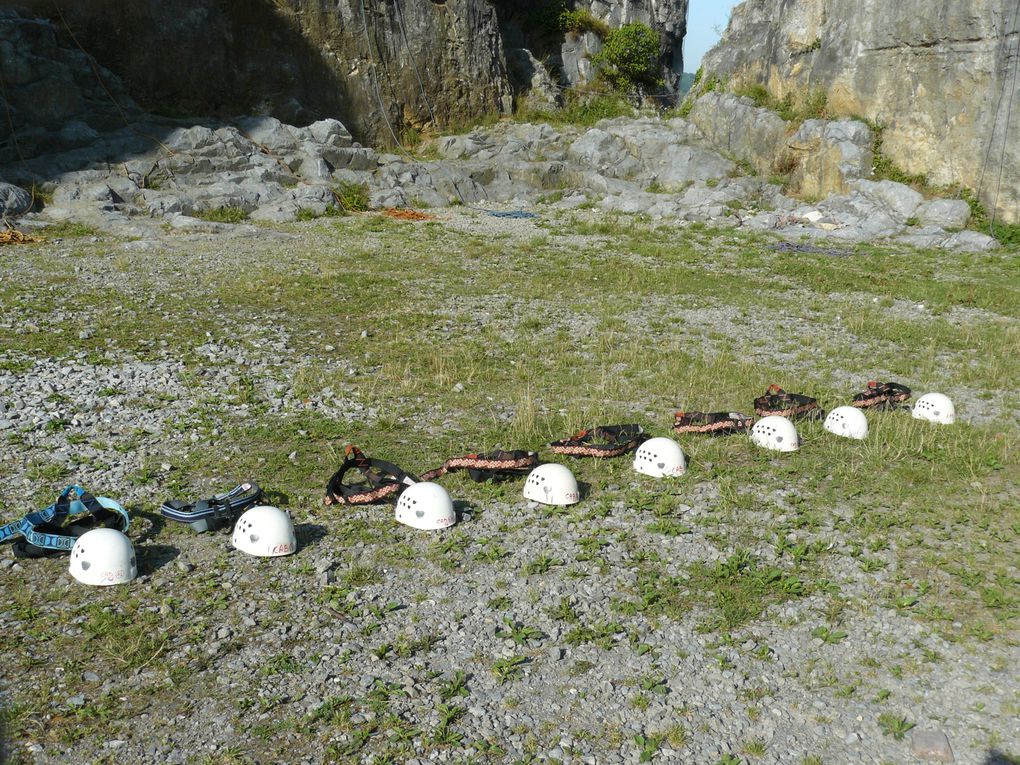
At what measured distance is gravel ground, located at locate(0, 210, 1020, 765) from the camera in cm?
461

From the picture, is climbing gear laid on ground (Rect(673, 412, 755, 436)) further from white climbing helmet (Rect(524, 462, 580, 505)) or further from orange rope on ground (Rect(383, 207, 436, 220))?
orange rope on ground (Rect(383, 207, 436, 220))

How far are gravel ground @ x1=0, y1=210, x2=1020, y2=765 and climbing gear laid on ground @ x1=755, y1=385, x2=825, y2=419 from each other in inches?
76.6

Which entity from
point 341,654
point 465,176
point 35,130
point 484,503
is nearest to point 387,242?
point 465,176

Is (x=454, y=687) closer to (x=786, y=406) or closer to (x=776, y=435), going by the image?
(x=776, y=435)

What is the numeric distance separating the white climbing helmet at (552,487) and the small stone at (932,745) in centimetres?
337

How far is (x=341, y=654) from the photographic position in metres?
5.32

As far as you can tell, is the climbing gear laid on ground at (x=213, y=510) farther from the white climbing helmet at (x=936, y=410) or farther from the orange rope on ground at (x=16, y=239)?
the orange rope on ground at (x=16, y=239)

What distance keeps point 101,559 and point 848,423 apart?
7.02 m

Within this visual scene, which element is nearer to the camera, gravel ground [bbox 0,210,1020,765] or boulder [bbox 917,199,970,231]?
gravel ground [bbox 0,210,1020,765]

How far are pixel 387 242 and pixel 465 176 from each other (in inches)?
408

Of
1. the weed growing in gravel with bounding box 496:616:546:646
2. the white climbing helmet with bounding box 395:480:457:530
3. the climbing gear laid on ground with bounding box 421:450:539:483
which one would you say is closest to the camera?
the weed growing in gravel with bounding box 496:616:546:646

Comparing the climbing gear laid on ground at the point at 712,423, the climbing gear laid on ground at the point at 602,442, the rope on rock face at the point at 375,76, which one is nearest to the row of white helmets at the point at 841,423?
the climbing gear laid on ground at the point at 712,423

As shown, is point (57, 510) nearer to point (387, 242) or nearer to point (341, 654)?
point (341, 654)

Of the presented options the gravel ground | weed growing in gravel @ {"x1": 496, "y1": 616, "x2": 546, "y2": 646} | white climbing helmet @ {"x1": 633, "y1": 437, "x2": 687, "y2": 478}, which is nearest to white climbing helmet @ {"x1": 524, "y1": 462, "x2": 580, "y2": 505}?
the gravel ground
